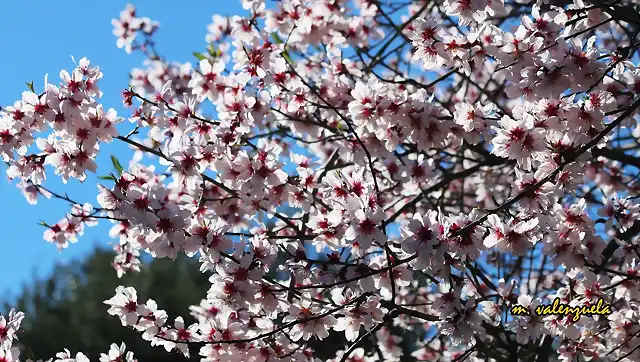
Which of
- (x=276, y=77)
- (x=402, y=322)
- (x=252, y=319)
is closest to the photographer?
(x=252, y=319)

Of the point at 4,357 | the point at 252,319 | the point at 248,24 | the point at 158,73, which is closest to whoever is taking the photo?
the point at 4,357

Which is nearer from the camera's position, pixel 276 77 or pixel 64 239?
pixel 276 77

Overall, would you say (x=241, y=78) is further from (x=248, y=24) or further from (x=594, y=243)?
(x=594, y=243)

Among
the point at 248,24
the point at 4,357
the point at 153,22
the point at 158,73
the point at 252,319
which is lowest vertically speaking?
the point at 4,357

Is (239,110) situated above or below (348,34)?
below

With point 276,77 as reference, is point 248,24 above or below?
above

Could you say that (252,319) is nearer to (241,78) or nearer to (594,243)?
(241,78)

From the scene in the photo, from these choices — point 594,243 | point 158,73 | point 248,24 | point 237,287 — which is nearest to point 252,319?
point 237,287

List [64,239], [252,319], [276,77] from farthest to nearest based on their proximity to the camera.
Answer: [64,239] → [276,77] → [252,319]

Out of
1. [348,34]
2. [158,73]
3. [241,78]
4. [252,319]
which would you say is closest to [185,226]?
[252,319]

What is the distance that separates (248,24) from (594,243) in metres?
2.56

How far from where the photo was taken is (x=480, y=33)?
3105 mm

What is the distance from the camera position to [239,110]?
3.67 m

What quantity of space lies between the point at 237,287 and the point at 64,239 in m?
1.52
